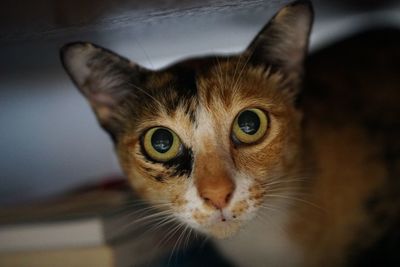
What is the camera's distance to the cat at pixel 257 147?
37.6 inches

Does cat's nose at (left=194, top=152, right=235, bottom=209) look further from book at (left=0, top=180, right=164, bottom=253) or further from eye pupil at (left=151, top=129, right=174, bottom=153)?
book at (left=0, top=180, right=164, bottom=253)

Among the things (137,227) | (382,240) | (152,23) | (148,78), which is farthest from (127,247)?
(382,240)

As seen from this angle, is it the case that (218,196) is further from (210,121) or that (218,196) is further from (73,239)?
(73,239)

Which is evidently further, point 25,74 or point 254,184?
point 25,74

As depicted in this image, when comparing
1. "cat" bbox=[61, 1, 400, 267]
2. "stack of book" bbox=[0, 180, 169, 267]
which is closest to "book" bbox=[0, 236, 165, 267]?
"stack of book" bbox=[0, 180, 169, 267]

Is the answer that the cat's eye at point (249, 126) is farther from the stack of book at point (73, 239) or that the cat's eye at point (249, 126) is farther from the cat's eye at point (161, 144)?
the stack of book at point (73, 239)

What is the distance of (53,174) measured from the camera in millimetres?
1249

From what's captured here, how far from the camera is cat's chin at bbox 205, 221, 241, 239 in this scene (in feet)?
3.08

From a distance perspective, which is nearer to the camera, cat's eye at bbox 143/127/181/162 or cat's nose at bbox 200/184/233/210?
cat's nose at bbox 200/184/233/210

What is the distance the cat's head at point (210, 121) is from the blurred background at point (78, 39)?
6 centimetres

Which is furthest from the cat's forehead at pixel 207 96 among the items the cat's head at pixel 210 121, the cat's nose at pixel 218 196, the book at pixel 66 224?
the book at pixel 66 224

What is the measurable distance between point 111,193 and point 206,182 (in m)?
0.45

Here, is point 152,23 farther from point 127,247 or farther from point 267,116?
point 127,247

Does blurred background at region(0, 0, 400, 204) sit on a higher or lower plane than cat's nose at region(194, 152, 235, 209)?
higher
